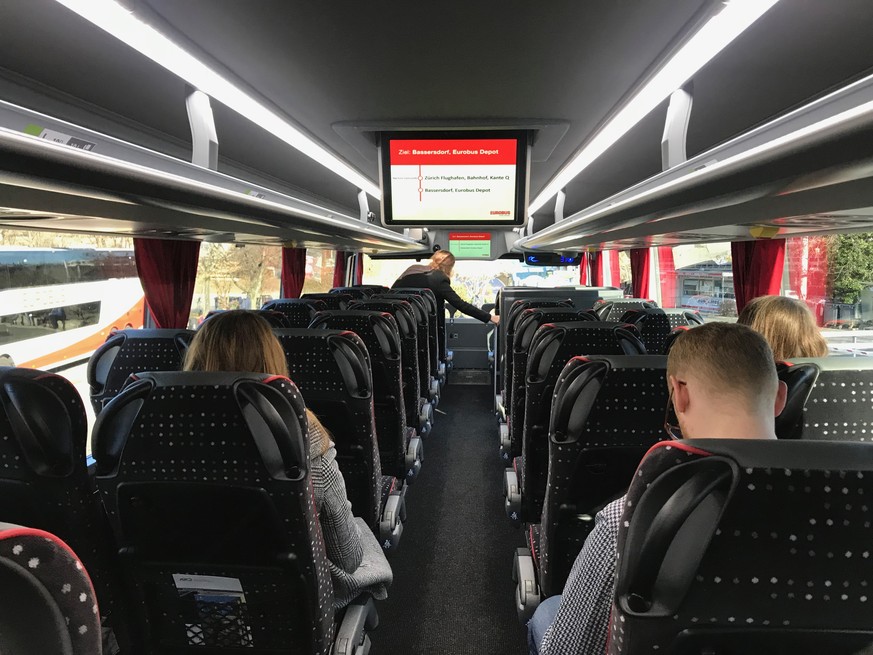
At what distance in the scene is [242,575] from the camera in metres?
1.75

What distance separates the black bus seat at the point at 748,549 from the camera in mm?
931

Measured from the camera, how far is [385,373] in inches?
158

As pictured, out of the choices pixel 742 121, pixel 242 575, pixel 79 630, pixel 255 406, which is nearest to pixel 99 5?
pixel 255 406

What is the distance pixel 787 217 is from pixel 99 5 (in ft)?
12.4

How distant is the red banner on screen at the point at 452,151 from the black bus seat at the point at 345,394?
7.43 ft

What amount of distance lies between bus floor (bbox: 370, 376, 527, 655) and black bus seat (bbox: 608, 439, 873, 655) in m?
2.25

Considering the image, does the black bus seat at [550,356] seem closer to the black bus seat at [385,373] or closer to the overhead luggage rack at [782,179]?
the overhead luggage rack at [782,179]

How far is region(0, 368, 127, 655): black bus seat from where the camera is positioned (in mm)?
1584

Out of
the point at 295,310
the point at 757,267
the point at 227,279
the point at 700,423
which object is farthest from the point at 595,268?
the point at 700,423

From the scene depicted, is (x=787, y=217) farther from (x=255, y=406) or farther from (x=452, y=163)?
(x=255, y=406)

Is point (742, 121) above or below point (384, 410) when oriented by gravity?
above

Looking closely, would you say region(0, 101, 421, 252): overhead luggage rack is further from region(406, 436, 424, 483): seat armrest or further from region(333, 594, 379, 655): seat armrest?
region(406, 436, 424, 483): seat armrest

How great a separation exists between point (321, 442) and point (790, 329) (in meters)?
2.19

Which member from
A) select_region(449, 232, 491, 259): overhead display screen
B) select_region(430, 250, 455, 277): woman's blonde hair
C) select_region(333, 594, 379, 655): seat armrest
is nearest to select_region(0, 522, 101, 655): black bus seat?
select_region(333, 594, 379, 655): seat armrest
